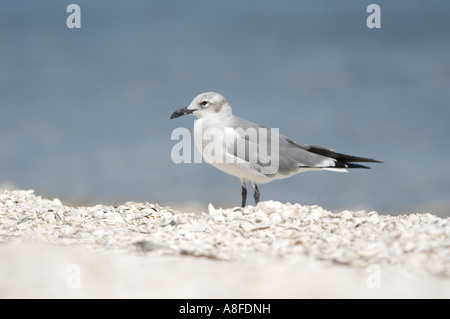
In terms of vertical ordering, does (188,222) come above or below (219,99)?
below

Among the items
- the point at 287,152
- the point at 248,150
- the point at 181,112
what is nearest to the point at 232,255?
the point at 248,150

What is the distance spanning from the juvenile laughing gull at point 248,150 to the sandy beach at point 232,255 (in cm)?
90

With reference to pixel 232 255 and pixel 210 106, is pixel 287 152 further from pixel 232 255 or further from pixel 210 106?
pixel 232 255

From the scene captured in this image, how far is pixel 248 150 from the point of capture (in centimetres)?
657

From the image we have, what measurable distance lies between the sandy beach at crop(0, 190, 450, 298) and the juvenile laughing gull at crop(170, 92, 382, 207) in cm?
90

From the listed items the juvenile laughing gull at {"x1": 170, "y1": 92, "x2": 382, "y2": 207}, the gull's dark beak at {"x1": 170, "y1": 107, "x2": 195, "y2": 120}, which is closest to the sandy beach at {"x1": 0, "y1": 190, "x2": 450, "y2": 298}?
the juvenile laughing gull at {"x1": 170, "y1": 92, "x2": 382, "y2": 207}

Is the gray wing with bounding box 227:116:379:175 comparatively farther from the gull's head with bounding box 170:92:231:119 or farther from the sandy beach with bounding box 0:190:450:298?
the sandy beach with bounding box 0:190:450:298

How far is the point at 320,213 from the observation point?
5594mm

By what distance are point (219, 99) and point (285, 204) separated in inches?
71.4

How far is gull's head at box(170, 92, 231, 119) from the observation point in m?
6.96

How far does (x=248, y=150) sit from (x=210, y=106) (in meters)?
0.84
